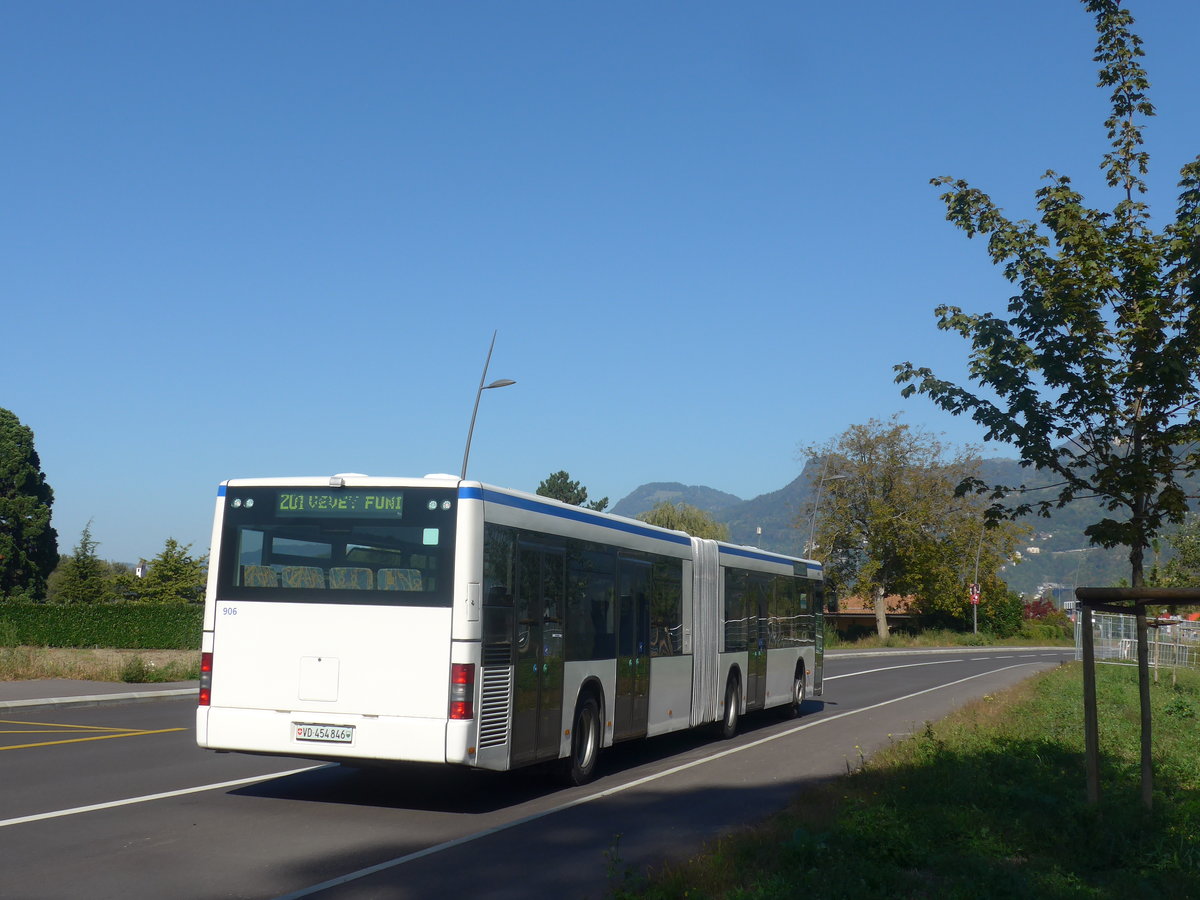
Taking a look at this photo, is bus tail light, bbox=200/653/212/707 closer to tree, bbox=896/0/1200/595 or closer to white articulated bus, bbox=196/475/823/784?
white articulated bus, bbox=196/475/823/784

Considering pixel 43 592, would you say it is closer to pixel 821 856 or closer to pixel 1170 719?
pixel 1170 719

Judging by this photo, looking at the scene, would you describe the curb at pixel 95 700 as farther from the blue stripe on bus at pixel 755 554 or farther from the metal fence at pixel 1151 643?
the metal fence at pixel 1151 643

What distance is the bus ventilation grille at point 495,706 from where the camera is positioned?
10.6 meters

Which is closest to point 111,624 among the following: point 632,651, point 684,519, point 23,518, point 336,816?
point 23,518

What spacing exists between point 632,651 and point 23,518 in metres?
58.8

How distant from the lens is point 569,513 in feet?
43.1

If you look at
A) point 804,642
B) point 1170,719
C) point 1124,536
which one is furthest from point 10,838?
point 1170,719

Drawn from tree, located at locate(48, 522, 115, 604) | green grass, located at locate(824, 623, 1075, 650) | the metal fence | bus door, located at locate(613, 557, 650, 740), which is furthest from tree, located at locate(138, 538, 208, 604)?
bus door, located at locate(613, 557, 650, 740)

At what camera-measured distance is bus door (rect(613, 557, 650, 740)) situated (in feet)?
47.0

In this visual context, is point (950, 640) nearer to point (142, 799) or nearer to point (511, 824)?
point (511, 824)

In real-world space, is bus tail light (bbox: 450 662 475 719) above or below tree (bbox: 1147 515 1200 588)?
below

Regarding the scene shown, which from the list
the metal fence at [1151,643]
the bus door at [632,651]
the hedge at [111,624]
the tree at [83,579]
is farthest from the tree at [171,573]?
the bus door at [632,651]

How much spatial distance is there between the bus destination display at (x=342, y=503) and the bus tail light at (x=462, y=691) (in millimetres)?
1485

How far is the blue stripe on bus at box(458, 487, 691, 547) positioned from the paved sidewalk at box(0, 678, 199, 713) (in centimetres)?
1060
